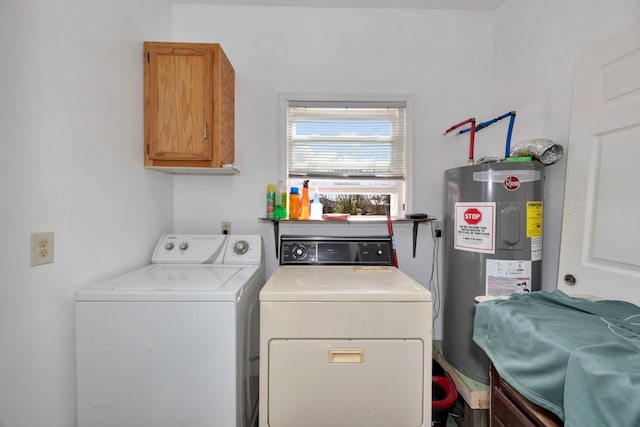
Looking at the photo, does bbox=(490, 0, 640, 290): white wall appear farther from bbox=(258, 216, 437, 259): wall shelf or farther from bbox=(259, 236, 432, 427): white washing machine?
bbox=(259, 236, 432, 427): white washing machine

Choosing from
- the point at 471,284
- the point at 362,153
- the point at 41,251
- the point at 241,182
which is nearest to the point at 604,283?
the point at 471,284

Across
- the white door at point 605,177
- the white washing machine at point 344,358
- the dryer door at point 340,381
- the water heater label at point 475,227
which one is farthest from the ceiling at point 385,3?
the dryer door at point 340,381

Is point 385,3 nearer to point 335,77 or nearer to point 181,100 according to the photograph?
point 335,77

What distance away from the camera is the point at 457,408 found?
167 centimetres

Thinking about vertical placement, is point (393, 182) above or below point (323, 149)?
below

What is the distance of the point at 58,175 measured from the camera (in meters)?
1.08

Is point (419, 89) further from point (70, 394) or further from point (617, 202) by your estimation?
point (70, 394)

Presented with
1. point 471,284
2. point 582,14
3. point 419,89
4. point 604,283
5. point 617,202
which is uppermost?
point 582,14

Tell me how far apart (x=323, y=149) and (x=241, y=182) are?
66cm

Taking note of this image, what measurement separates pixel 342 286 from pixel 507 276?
0.89 meters

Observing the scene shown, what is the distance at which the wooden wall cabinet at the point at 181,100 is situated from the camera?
1.59 metres

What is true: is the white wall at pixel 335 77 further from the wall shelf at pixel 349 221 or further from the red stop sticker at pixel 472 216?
the red stop sticker at pixel 472 216

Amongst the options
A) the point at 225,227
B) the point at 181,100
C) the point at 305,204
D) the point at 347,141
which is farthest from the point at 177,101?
the point at 347,141

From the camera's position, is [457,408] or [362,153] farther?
[362,153]
